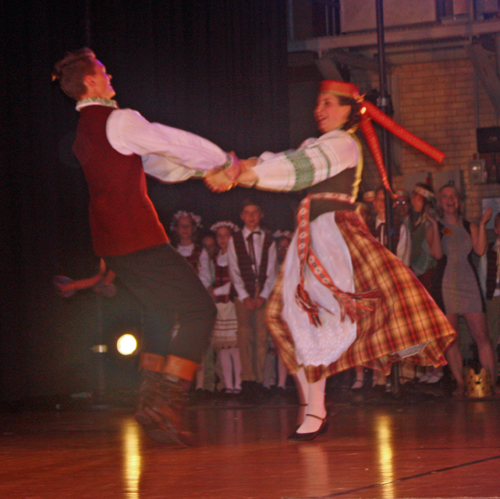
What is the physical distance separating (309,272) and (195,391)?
2.92m

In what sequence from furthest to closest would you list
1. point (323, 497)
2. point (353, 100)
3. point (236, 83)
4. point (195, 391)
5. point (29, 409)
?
1. point (236, 83)
2. point (195, 391)
3. point (29, 409)
4. point (353, 100)
5. point (323, 497)

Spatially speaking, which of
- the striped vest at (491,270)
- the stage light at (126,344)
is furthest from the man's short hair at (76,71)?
the striped vest at (491,270)

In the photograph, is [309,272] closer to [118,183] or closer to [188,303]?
[188,303]

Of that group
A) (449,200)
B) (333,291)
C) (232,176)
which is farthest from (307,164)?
(449,200)

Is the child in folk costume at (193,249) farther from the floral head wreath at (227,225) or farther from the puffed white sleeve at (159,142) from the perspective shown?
the puffed white sleeve at (159,142)

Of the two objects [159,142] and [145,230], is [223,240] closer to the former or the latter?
[145,230]

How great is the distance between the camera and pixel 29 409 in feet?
15.9

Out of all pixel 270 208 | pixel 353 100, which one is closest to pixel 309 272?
pixel 353 100

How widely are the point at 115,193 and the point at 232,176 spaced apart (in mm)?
443

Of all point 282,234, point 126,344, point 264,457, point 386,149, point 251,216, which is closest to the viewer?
point 264,457

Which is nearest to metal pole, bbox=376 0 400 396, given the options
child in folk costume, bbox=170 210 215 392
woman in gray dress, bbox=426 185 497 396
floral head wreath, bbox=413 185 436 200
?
woman in gray dress, bbox=426 185 497 396

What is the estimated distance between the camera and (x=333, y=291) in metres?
3.03

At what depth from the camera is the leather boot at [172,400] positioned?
9.57 ft

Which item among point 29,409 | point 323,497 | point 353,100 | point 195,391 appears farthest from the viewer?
point 195,391
